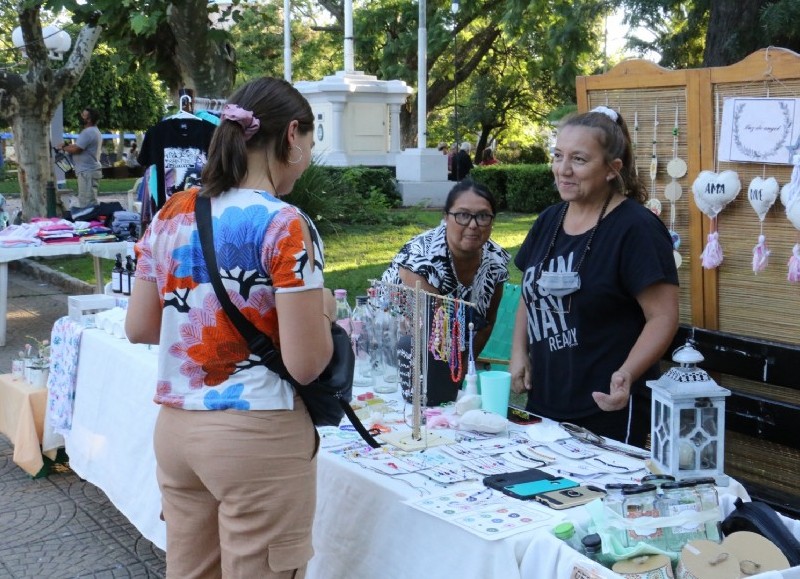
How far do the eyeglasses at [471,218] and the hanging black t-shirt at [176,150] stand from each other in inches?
113

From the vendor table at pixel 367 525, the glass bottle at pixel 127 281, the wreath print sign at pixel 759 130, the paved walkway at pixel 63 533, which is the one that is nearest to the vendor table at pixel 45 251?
the paved walkway at pixel 63 533

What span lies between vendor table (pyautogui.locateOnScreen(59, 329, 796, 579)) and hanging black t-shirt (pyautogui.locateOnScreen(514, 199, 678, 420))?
0.60m

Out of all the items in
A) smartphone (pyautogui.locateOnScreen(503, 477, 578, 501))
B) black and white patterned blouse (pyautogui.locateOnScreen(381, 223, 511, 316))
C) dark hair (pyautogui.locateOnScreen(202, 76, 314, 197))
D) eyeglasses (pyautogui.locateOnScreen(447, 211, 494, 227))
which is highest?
dark hair (pyautogui.locateOnScreen(202, 76, 314, 197))

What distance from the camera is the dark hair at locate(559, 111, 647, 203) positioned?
265 centimetres

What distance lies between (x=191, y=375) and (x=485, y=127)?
30466 mm

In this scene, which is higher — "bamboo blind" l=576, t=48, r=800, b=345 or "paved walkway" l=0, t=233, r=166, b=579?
"bamboo blind" l=576, t=48, r=800, b=345

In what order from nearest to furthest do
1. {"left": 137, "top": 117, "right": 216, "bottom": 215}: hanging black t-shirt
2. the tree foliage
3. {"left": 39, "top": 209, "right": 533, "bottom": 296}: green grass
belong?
Result: {"left": 137, "top": 117, "right": 216, "bottom": 215}: hanging black t-shirt → {"left": 39, "top": 209, "right": 533, "bottom": 296}: green grass → the tree foliage

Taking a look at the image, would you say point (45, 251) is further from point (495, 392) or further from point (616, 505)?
point (616, 505)

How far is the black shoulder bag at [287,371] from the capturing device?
1.87m

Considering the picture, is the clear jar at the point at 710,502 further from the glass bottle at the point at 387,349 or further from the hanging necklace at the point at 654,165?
the hanging necklace at the point at 654,165

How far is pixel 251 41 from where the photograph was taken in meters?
33.6

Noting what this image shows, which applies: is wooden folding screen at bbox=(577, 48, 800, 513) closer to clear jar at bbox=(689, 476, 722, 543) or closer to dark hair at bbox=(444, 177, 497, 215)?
dark hair at bbox=(444, 177, 497, 215)

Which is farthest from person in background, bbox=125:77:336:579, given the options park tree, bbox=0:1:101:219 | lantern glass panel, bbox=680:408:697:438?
park tree, bbox=0:1:101:219

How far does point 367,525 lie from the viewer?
2246mm
